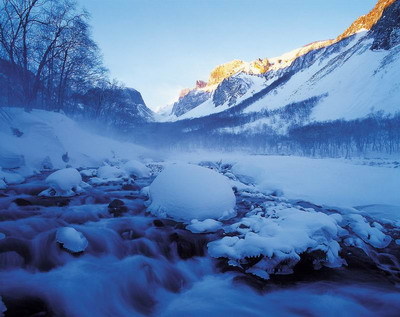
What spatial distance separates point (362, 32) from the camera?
9088cm

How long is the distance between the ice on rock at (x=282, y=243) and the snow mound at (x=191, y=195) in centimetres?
100

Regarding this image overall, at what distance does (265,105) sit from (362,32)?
40445 mm

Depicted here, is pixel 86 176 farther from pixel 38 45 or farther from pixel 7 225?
pixel 38 45

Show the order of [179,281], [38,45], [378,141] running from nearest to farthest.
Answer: [179,281], [38,45], [378,141]

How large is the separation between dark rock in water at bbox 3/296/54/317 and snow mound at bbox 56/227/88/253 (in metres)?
1.29

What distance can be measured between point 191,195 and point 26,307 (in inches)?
151

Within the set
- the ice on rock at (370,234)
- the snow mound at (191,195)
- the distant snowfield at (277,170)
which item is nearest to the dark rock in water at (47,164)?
the distant snowfield at (277,170)

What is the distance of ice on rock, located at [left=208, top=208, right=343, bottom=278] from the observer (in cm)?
428

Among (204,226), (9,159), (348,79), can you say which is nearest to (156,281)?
(204,226)

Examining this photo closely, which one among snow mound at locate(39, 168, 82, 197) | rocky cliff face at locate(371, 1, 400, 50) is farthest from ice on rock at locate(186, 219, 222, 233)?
rocky cliff face at locate(371, 1, 400, 50)

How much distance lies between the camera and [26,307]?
312 centimetres

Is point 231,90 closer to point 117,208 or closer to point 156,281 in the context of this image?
point 117,208

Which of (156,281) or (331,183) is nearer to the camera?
(156,281)

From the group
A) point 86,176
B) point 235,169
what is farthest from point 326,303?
point 235,169
